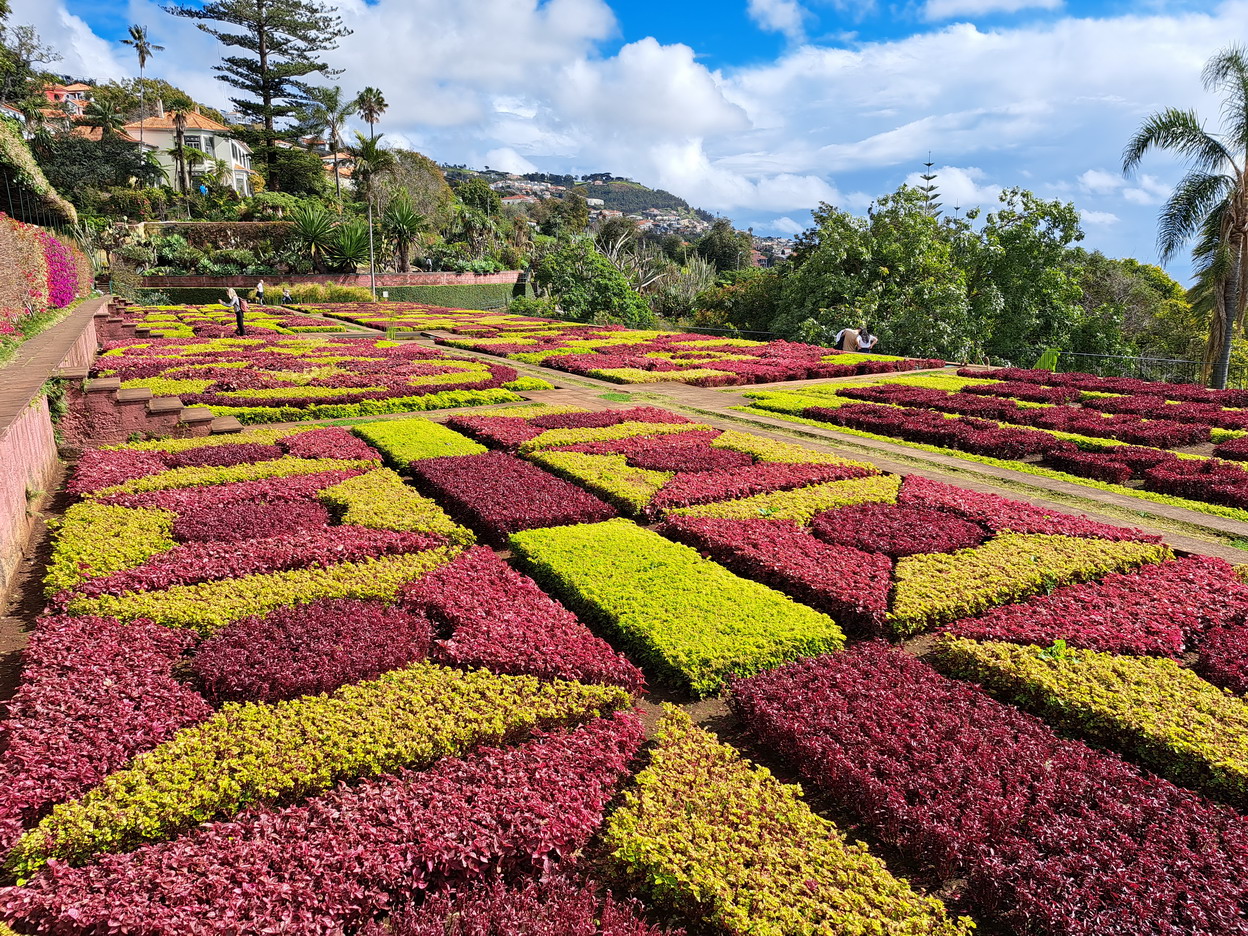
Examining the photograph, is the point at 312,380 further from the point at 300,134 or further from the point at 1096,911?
the point at 300,134

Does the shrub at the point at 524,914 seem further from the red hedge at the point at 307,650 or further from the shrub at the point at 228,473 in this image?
the shrub at the point at 228,473

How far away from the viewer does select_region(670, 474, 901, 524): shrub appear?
23.8 ft

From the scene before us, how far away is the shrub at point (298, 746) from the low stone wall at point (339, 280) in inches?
1722

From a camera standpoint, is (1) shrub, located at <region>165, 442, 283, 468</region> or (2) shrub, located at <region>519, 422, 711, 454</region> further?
(2) shrub, located at <region>519, 422, 711, 454</region>

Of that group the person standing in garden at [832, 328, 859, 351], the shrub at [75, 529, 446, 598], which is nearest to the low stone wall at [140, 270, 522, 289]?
the person standing in garden at [832, 328, 859, 351]

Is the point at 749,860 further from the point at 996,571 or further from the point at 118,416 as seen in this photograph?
the point at 118,416

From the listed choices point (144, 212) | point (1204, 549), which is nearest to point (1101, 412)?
point (1204, 549)

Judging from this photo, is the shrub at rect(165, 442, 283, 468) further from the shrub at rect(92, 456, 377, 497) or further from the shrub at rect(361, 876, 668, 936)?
the shrub at rect(361, 876, 668, 936)

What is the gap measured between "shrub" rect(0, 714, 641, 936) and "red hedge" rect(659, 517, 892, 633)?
2.39 metres

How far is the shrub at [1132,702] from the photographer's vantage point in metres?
3.68

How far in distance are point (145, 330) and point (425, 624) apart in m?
23.2

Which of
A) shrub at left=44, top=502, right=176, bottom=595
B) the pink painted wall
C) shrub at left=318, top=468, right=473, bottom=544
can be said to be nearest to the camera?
shrub at left=44, top=502, right=176, bottom=595

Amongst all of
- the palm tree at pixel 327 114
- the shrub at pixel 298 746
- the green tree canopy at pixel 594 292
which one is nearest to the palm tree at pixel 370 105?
A: the palm tree at pixel 327 114

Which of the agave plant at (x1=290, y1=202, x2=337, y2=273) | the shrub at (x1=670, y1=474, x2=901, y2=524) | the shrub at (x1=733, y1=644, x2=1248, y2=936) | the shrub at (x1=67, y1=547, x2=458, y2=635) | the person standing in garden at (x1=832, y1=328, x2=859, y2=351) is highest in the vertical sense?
the agave plant at (x1=290, y1=202, x2=337, y2=273)
